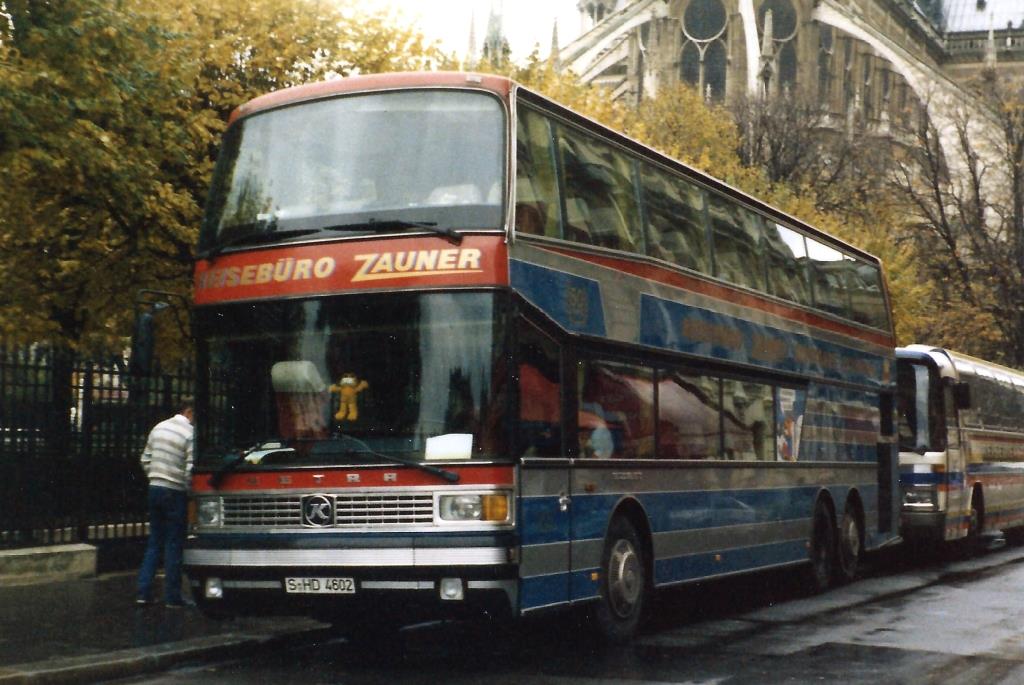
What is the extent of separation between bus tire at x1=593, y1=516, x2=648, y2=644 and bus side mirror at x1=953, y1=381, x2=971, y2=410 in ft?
35.1

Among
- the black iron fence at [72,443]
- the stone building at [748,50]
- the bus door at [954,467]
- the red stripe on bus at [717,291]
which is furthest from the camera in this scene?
the stone building at [748,50]

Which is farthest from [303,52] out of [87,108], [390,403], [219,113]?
[390,403]

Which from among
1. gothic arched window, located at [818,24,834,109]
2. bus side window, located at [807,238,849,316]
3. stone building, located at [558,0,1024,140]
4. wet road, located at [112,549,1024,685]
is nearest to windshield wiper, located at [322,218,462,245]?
wet road, located at [112,549,1024,685]

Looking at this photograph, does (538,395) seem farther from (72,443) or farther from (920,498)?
(920,498)

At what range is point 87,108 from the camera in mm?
15344

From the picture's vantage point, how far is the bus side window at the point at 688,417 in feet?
39.2

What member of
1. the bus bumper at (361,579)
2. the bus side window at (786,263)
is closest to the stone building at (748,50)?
the bus side window at (786,263)

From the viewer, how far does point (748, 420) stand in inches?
547

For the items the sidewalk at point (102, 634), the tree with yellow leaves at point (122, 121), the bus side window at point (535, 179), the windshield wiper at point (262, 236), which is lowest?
the sidewalk at point (102, 634)

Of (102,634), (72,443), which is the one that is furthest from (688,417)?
(72,443)

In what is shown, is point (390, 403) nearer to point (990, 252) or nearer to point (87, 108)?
point (87, 108)

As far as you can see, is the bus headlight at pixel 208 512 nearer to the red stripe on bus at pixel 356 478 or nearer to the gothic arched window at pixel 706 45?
the red stripe on bus at pixel 356 478

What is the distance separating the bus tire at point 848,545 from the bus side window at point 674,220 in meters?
5.07

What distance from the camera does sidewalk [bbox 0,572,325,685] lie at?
9.32 meters
